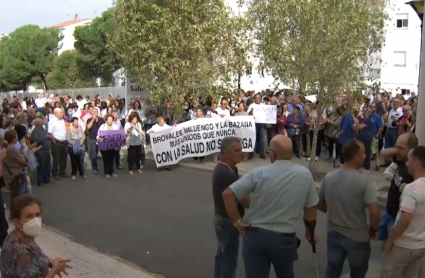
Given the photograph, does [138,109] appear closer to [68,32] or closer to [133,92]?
[133,92]

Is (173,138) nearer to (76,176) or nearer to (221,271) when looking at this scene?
(76,176)

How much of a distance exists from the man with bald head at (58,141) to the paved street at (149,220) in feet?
2.00

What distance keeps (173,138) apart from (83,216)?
4.91 m

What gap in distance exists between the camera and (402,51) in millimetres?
43594

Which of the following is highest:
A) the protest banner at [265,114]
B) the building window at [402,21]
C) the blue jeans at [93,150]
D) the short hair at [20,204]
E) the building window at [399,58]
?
the building window at [402,21]

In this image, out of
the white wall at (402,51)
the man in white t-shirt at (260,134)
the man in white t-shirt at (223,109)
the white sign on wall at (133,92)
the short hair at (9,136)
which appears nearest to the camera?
the short hair at (9,136)

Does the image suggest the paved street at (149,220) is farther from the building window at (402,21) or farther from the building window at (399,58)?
the building window at (402,21)

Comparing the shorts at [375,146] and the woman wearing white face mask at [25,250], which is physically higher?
the woman wearing white face mask at [25,250]

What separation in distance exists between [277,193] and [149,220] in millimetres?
5263

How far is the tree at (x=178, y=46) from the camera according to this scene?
15.1 metres

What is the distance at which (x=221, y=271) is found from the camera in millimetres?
5543

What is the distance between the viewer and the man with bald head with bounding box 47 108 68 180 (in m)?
12.9

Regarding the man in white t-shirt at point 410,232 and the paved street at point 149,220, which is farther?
the paved street at point 149,220

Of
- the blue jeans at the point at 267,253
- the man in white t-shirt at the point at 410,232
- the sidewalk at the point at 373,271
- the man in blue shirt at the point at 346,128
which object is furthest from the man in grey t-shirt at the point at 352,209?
the man in blue shirt at the point at 346,128
